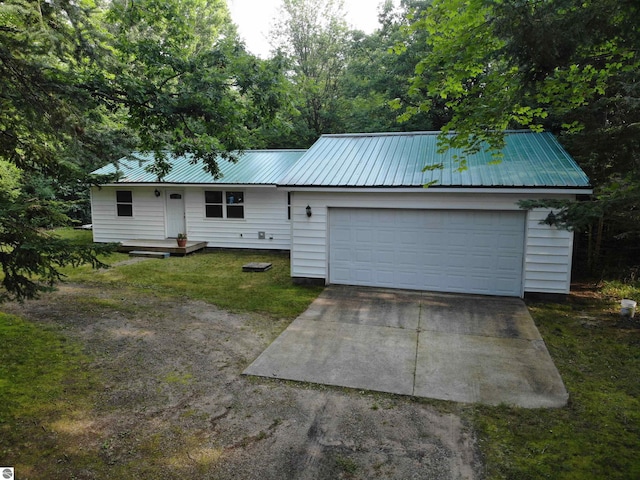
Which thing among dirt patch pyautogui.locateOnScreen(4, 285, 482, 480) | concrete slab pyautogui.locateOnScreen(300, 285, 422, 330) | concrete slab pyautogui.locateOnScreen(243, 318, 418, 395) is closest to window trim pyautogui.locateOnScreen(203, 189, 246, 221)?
concrete slab pyautogui.locateOnScreen(300, 285, 422, 330)

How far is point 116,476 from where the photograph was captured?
326cm

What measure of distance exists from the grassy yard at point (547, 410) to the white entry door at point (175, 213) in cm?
614

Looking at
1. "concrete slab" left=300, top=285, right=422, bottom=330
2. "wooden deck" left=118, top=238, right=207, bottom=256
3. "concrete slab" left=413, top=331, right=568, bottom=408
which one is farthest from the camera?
"wooden deck" left=118, top=238, right=207, bottom=256

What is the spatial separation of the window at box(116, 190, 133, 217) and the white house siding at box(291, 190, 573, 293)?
27.4ft

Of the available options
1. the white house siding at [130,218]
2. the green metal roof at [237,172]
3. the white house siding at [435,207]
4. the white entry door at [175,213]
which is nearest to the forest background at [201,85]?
the white house siding at [435,207]

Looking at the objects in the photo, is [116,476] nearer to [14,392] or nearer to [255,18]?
[14,392]

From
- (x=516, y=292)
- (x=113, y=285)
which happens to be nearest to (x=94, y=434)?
(x=113, y=285)

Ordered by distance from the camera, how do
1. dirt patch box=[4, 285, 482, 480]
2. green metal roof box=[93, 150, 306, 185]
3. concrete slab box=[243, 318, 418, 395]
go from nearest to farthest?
1. dirt patch box=[4, 285, 482, 480]
2. concrete slab box=[243, 318, 418, 395]
3. green metal roof box=[93, 150, 306, 185]

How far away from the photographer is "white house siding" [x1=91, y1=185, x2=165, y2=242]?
48.8 feet

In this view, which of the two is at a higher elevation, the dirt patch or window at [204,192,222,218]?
window at [204,192,222,218]

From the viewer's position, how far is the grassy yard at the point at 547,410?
3549 mm

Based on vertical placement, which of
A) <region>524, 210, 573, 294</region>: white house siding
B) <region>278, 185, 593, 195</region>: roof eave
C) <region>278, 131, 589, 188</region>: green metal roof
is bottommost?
<region>524, 210, 573, 294</region>: white house siding

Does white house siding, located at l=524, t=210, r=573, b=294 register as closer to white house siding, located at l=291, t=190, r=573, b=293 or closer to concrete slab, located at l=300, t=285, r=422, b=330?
white house siding, located at l=291, t=190, r=573, b=293

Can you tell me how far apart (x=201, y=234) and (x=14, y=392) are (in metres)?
10.4
